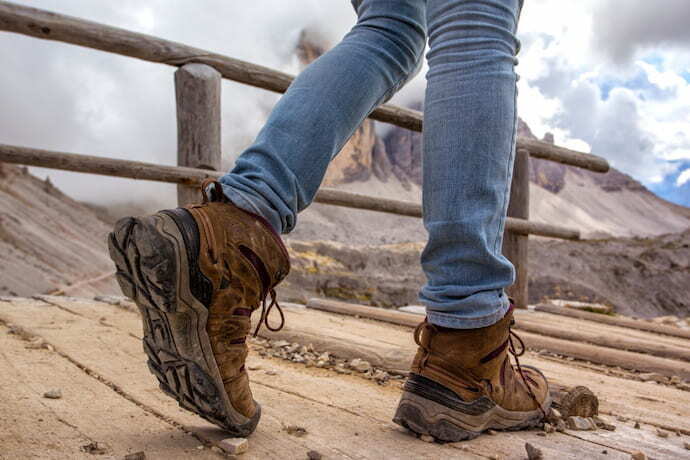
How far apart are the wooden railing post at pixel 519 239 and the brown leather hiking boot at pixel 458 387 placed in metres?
2.49

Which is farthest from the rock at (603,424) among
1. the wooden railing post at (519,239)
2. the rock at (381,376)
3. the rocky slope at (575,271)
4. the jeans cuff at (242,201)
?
the rocky slope at (575,271)

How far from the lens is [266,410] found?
3.27 feet

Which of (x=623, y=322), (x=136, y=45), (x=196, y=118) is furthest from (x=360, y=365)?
(x=623, y=322)

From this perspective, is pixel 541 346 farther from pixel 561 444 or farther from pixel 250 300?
pixel 250 300

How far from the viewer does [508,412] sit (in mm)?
957

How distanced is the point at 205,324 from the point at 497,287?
0.43 m

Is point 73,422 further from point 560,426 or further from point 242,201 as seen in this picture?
point 560,426

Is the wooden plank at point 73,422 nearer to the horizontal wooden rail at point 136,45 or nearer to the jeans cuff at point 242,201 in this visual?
the jeans cuff at point 242,201

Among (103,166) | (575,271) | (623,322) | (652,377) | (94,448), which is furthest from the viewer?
(575,271)

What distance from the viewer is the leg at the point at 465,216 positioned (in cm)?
88

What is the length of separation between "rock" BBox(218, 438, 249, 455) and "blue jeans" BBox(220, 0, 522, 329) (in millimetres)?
305

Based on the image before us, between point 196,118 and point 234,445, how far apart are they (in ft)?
6.54

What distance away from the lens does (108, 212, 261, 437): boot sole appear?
0.74 m

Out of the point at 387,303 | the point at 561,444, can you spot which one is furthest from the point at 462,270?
the point at 387,303
